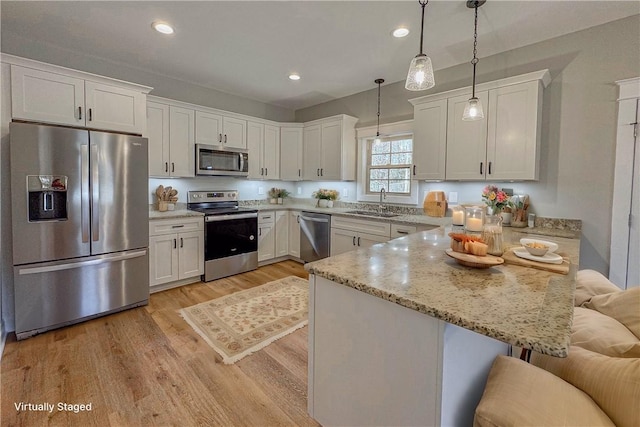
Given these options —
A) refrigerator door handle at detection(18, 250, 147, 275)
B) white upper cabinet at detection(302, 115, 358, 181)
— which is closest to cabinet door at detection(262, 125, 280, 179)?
white upper cabinet at detection(302, 115, 358, 181)

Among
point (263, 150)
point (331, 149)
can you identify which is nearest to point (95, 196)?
point (263, 150)

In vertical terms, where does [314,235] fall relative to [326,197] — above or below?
below

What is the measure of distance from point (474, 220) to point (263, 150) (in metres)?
3.64

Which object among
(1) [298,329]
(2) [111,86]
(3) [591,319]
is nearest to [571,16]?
(3) [591,319]

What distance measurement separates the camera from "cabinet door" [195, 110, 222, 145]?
386 centimetres

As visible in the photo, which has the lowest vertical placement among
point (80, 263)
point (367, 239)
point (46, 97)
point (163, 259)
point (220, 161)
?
point (163, 259)

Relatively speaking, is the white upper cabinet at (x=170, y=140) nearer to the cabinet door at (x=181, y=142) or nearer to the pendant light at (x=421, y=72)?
the cabinet door at (x=181, y=142)

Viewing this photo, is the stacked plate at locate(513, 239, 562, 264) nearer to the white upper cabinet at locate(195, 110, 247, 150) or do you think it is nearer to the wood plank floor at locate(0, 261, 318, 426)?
the wood plank floor at locate(0, 261, 318, 426)

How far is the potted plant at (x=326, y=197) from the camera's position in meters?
4.62

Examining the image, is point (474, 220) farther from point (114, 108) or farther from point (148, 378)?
point (114, 108)

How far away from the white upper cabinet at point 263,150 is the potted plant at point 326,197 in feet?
2.69


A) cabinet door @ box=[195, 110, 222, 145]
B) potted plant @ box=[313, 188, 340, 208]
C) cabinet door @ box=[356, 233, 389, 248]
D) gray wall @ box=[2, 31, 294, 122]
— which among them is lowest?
cabinet door @ box=[356, 233, 389, 248]

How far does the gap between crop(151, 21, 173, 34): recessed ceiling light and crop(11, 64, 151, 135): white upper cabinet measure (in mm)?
626

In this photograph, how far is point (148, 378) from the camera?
1925 mm
